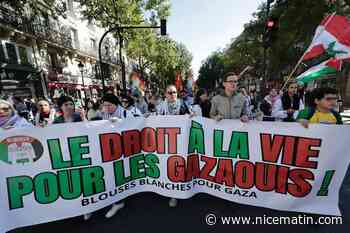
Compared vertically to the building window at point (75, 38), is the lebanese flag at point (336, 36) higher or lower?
lower

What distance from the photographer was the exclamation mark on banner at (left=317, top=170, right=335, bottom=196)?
2.54 m

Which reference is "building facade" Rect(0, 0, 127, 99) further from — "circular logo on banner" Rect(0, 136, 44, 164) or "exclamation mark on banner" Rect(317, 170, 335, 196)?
"exclamation mark on banner" Rect(317, 170, 335, 196)

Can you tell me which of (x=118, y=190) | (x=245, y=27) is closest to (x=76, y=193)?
(x=118, y=190)

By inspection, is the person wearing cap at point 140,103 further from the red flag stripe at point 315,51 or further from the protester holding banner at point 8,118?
the red flag stripe at point 315,51

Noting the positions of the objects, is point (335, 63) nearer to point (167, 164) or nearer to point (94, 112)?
point (167, 164)

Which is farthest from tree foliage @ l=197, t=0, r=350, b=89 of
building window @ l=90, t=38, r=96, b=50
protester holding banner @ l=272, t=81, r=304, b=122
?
building window @ l=90, t=38, r=96, b=50

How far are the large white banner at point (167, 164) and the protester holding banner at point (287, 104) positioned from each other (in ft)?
9.41

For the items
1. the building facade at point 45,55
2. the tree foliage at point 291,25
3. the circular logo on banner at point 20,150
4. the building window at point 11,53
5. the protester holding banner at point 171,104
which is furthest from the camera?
the building window at point 11,53

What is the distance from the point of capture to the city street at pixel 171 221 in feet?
8.83

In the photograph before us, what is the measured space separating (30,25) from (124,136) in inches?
804

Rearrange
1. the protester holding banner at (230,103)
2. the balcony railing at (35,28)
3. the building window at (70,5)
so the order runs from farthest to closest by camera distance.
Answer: the building window at (70,5) < the balcony railing at (35,28) < the protester holding banner at (230,103)

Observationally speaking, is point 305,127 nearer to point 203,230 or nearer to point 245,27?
point 203,230

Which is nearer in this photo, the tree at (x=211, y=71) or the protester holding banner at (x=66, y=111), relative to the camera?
the protester holding banner at (x=66, y=111)

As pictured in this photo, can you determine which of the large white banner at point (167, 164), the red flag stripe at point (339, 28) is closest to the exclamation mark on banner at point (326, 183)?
the large white banner at point (167, 164)
